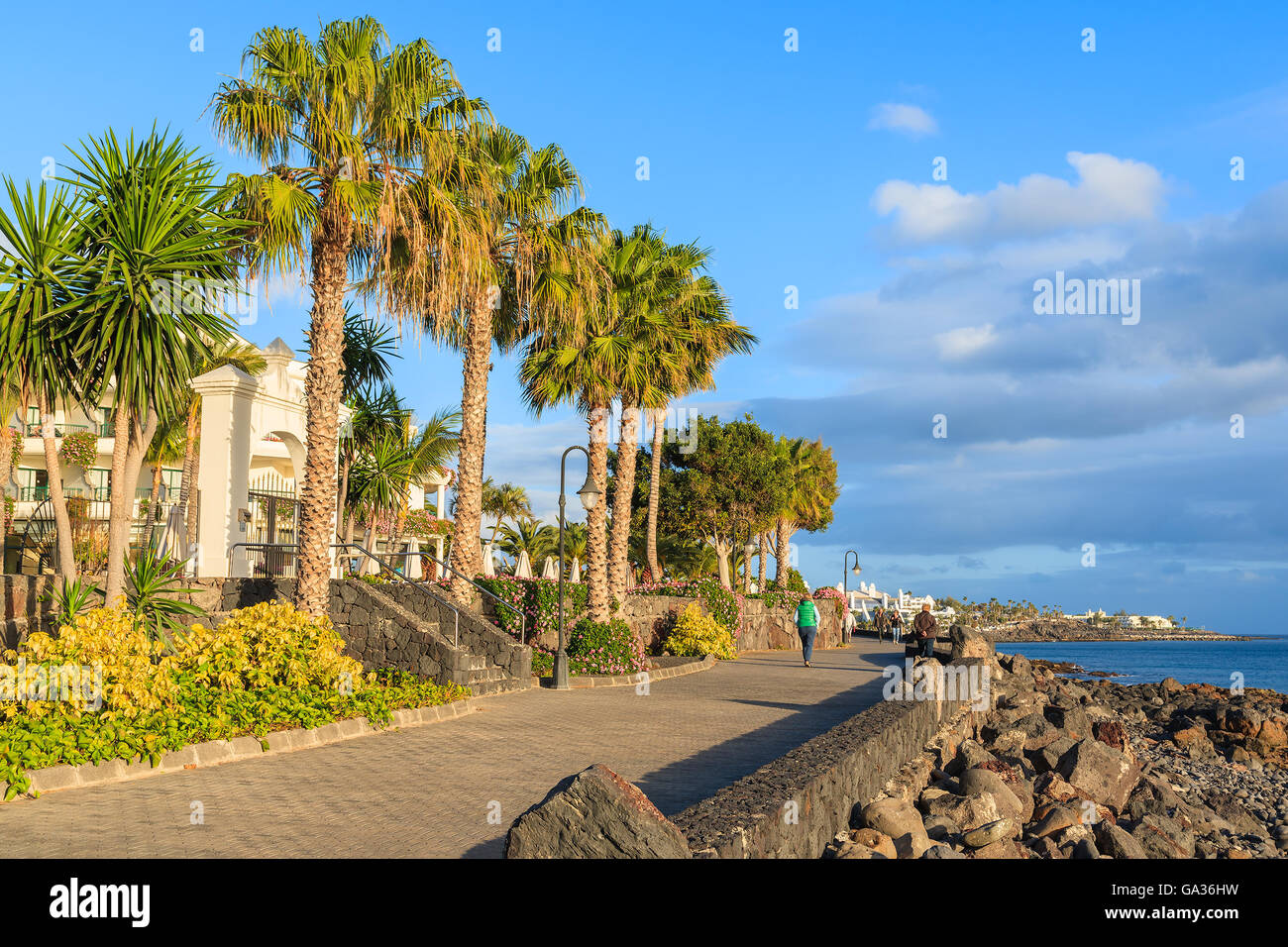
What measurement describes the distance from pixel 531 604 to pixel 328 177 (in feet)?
33.0

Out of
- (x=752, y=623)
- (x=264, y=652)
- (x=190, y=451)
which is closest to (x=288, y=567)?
(x=264, y=652)

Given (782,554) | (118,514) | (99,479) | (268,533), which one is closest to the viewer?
A: (118,514)

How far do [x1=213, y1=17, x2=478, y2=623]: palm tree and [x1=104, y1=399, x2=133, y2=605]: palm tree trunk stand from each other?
277 centimetres

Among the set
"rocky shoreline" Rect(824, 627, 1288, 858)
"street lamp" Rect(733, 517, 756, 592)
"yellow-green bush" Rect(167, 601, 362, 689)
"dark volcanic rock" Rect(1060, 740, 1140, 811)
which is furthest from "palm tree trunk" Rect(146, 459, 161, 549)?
"street lamp" Rect(733, 517, 756, 592)

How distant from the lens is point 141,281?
42.0ft

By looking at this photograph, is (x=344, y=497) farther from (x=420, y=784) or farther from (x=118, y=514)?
(x=420, y=784)

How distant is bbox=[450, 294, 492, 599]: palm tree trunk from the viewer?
68.0 feet

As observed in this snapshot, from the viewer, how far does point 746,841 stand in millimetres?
5859

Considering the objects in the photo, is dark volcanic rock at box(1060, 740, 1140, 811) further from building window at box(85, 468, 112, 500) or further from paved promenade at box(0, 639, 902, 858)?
building window at box(85, 468, 112, 500)

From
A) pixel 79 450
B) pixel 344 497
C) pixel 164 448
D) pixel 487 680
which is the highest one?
pixel 79 450

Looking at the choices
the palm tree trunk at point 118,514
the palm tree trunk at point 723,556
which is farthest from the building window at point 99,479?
the palm tree trunk at point 723,556

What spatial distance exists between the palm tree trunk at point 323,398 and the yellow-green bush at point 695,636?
13.2 meters
